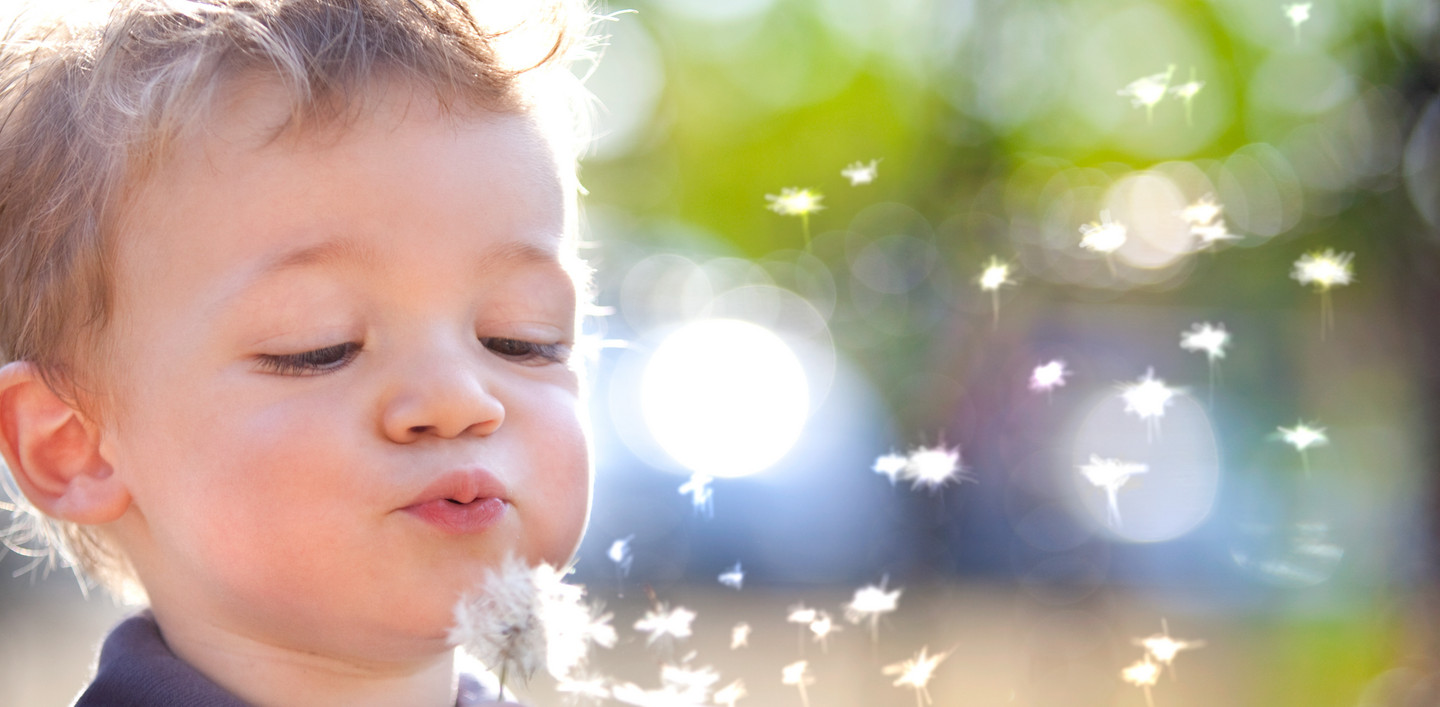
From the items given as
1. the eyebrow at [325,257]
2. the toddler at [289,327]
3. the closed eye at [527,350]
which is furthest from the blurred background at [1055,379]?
the eyebrow at [325,257]

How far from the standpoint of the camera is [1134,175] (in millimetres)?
2467

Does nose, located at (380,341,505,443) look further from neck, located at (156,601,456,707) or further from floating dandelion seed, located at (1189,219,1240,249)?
floating dandelion seed, located at (1189,219,1240,249)

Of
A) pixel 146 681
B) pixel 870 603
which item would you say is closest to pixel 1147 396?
pixel 870 603

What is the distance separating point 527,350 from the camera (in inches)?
42.8

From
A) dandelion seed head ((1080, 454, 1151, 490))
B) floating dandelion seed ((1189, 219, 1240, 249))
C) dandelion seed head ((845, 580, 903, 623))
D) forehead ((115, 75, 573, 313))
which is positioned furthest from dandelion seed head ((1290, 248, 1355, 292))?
forehead ((115, 75, 573, 313))

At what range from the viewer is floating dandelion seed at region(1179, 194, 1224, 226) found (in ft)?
5.44

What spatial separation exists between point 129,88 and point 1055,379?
1.28m

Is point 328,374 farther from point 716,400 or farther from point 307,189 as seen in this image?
point 716,400

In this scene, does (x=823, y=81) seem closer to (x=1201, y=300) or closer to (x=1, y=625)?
(x=1201, y=300)

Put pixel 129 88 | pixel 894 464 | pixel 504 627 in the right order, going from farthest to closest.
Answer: pixel 894 464, pixel 129 88, pixel 504 627

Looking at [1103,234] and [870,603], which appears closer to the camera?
[1103,234]

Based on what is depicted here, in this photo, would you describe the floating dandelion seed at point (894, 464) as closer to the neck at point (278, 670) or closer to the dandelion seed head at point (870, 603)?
the dandelion seed head at point (870, 603)

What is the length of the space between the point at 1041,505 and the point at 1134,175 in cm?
86

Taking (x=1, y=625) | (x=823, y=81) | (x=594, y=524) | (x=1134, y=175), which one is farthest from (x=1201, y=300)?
(x=1, y=625)
